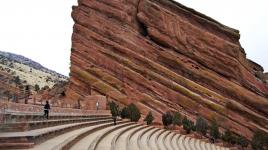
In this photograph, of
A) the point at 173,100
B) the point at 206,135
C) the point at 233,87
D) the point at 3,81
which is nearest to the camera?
the point at 3,81

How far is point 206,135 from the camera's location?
38656 mm

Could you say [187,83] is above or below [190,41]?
below

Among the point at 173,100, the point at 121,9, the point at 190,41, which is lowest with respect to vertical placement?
the point at 173,100

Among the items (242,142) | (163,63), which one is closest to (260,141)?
(242,142)

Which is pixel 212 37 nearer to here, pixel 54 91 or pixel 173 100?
pixel 173 100

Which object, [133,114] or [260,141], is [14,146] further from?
[260,141]

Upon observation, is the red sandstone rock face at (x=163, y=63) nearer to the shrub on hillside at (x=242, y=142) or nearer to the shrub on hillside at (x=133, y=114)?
the shrub on hillside at (x=242, y=142)

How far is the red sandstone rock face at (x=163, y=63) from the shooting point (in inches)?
1679

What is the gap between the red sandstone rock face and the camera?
4266 centimetres

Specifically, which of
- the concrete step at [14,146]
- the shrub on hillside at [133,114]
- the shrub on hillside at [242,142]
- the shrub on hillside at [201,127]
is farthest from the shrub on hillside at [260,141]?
the concrete step at [14,146]

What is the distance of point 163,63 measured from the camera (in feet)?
148

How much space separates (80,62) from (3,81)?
30450 millimetres

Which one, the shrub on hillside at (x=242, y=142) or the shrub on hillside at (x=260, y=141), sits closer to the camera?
the shrub on hillside at (x=242, y=142)

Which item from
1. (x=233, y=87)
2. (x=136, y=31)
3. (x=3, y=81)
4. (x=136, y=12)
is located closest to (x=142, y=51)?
(x=136, y=31)
